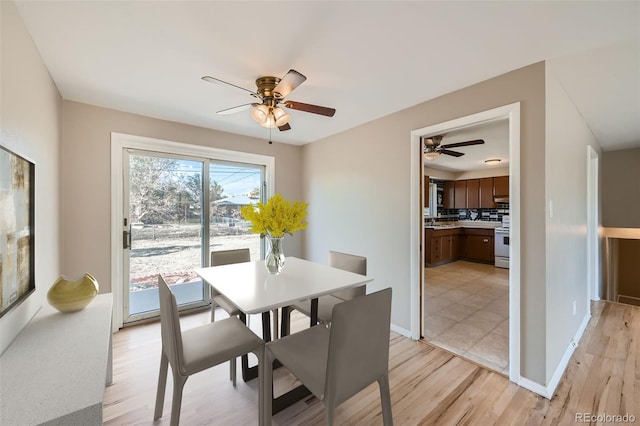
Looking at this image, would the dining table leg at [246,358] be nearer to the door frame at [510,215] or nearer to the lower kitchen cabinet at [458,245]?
the door frame at [510,215]

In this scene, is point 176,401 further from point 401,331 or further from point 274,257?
point 401,331

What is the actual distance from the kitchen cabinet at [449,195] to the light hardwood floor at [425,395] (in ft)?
15.2

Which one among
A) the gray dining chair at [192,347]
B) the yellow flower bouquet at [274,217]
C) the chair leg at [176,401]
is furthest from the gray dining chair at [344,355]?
the yellow flower bouquet at [274,217]

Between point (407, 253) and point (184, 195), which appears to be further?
point (184, 195)

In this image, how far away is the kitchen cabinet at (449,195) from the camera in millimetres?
6789

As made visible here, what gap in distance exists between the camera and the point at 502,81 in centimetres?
200

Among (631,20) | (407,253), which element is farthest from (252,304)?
(631,20)

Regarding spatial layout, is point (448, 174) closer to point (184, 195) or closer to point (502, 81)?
point (502, 81)

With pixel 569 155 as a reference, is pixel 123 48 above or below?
above

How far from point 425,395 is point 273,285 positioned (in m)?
1.34

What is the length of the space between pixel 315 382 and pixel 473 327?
7.92ft

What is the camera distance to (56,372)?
1.05 m

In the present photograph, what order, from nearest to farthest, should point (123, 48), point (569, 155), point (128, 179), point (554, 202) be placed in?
1. point (123, 48)
2. point (554, 202)
3. point (569, 155)
4. point (128, 179)

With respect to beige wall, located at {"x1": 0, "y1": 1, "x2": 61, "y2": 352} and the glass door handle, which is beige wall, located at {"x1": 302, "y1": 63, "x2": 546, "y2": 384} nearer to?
the glass door handle
